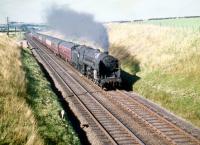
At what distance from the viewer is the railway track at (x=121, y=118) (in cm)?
1806

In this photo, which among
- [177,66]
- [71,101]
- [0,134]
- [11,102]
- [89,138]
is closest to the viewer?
[0,134]

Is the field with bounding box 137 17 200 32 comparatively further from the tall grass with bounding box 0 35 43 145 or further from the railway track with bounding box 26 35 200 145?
the tall grass with bounding box 0 35 43 145

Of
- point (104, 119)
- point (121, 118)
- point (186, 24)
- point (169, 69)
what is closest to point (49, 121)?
point (104, 119)

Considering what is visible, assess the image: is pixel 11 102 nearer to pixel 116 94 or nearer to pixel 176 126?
pixel 176 126

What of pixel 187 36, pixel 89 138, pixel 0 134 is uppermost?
pixel 187 36

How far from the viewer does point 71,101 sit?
2633 cm

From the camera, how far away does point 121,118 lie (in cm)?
2206

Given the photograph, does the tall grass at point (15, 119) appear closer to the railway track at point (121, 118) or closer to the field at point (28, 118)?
the field at point (28, 118)

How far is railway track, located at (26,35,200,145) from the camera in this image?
59.3ft

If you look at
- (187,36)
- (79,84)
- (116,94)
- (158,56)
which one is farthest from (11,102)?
(187,36)

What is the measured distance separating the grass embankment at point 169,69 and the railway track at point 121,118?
6.97 feet

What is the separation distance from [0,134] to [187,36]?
3177cm

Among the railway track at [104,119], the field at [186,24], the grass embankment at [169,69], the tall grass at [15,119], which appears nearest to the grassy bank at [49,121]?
the tall grass at [15,119]

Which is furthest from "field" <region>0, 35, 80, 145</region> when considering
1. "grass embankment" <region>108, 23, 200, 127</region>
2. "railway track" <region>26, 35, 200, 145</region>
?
"grass embankment" <region>108, 23, 200, 127</region>
